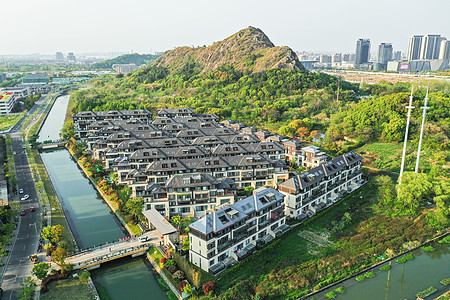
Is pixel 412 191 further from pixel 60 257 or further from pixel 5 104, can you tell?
pixel 5 104

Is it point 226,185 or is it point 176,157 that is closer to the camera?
point 226,185

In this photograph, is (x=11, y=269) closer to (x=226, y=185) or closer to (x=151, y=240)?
(x=151, y=240)

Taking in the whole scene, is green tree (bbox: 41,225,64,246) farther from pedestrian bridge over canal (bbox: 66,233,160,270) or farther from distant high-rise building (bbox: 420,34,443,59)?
distant high-rise building (bbox: 420,34,443,59)

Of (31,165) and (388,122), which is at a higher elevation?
(388,122)

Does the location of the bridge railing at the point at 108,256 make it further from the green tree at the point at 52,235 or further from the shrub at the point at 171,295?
the shrub at the point at 171,295

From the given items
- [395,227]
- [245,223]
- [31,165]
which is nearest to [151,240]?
[245,223]

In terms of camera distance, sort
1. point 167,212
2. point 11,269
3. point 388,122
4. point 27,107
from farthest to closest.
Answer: point 27,107 → point 388,122 → point 167,212 → point 11,269
